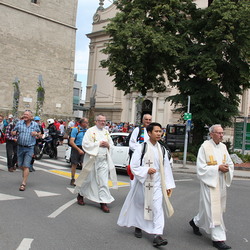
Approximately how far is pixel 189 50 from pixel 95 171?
1401 centimetres

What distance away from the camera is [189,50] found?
1944 cm

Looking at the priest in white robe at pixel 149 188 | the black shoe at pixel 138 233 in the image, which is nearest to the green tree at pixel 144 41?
the priest in white robe at pixel 149 188

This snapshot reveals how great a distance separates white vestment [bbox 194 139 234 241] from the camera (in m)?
4.92

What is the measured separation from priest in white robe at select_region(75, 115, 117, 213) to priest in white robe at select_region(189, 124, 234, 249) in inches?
85.3

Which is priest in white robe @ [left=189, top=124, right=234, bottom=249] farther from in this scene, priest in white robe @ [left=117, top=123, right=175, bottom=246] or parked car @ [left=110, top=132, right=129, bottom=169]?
parked car @ [left=110, top=132, right=129, bottom=169]

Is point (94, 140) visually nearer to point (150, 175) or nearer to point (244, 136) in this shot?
point (150, 175)

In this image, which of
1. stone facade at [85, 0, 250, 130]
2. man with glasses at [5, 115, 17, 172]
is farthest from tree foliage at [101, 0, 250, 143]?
stone facade at [85, 0, 250, 130]

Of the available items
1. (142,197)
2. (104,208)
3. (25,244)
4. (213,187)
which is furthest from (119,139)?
(25,244)

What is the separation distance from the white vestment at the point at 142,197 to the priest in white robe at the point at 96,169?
165 cm

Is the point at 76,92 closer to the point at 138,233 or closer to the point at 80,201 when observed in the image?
the point at 80,201

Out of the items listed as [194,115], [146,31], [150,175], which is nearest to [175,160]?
[194,115]

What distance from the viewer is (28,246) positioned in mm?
4523

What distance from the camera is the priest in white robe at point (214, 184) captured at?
4.91m

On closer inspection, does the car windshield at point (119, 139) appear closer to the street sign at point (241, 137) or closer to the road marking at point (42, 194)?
the road marking at point (42, 194)
